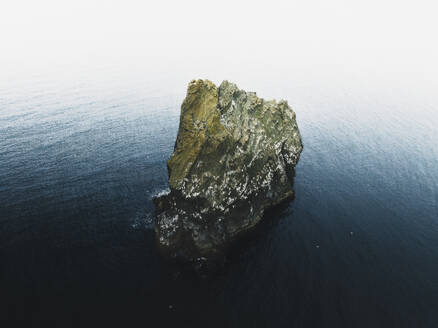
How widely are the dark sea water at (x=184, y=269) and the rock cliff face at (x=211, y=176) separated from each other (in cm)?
282

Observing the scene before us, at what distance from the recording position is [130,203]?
127ft

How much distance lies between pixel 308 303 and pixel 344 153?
4289 cm

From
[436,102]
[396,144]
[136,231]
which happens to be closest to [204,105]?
[136,231]

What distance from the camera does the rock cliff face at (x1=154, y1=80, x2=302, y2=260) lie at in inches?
1215

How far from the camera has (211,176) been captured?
1241 inches

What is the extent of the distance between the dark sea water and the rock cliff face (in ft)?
9.25

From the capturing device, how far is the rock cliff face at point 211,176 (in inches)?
1215

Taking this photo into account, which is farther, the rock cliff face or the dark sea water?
the rock cliff face

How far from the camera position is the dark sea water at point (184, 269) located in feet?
82.0

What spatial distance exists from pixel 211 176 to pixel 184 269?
11.0 meters

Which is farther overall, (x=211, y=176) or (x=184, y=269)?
(x=211, y=176)

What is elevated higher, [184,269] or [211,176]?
[211,176]

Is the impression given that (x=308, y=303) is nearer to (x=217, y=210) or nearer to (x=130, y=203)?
(x=217, y=210)

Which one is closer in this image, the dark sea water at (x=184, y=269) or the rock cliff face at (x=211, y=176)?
the dark sea water at (x=184, y=269)
